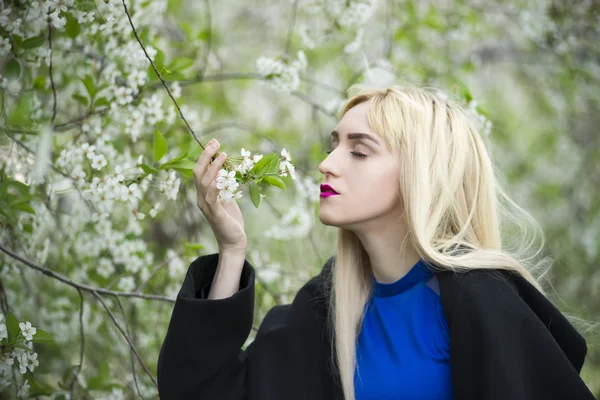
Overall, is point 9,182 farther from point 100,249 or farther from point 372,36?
point 372,36

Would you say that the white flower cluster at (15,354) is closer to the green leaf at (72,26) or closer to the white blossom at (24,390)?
the white blossom at (24,390)

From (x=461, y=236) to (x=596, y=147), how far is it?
328 cm

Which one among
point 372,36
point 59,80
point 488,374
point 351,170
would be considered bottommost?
point 488,374

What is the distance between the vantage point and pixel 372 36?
3758 mm

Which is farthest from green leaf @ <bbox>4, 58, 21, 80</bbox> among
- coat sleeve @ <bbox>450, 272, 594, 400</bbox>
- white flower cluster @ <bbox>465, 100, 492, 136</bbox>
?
white flower cluster @ <bbox>465, 100, 492, 136</bbox>

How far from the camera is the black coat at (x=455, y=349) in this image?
4.64ft

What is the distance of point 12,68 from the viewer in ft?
5.16

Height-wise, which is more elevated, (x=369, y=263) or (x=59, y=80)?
(x=59, y=80)

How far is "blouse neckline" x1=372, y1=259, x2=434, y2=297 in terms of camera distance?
1.66 m

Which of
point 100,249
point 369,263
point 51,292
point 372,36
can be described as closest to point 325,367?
point 369,263

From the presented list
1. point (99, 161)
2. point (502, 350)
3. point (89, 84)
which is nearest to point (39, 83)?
point (89, 84)

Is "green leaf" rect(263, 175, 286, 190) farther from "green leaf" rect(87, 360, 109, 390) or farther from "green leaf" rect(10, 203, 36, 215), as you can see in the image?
"green leaf" rect(87, 360, 109, 390)

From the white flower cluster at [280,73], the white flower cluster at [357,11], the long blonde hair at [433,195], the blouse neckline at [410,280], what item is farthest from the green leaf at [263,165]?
the white flower cluster at [357,11]

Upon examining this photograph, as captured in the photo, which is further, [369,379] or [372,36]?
[372,36]
